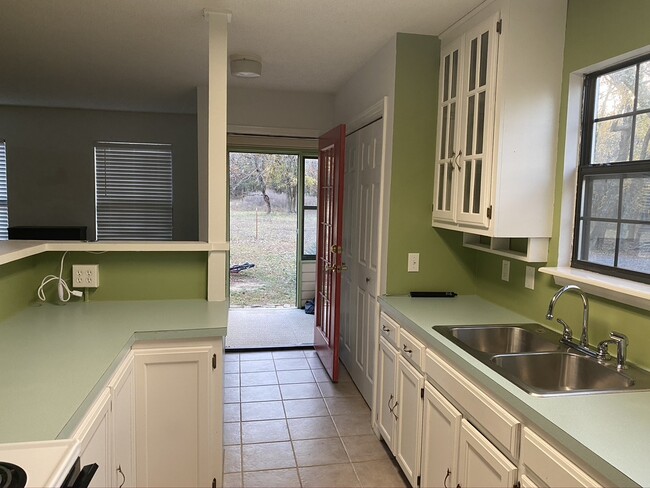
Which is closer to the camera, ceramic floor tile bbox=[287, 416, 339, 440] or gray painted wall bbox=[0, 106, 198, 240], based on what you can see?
A: ceramic floor tile bbox=[287, 416, 339, 440]

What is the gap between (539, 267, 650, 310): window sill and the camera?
1717mm

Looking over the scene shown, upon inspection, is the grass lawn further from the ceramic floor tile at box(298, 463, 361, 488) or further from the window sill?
the window sill

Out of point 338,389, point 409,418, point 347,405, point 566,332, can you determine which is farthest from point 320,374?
point 566,332

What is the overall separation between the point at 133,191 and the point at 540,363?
4.99 m

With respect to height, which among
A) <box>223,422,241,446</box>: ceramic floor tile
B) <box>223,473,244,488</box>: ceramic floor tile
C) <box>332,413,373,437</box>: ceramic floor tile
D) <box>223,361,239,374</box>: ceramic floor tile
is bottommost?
<box>223,473,244,488</box>: ceramic floor tile

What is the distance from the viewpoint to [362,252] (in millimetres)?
3551

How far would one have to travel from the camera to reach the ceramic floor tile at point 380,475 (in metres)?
2.56

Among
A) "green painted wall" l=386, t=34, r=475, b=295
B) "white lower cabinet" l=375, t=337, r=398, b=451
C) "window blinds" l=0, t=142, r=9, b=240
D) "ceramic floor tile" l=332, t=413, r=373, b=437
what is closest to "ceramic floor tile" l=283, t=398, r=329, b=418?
"ceramic floor tile" l=332, t=413, r=373, b=437

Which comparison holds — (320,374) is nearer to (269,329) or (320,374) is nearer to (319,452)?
(319,452)

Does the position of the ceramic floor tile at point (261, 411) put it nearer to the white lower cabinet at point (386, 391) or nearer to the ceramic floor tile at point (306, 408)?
the ceramic floor tile at point (306, 408)

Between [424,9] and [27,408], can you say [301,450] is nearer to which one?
[27,408]

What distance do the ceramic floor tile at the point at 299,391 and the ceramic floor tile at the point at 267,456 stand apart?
671mm

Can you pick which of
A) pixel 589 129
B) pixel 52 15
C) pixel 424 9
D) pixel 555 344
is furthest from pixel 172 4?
pixel 555 344

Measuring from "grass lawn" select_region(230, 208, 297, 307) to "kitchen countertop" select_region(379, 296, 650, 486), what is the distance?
482 cm
